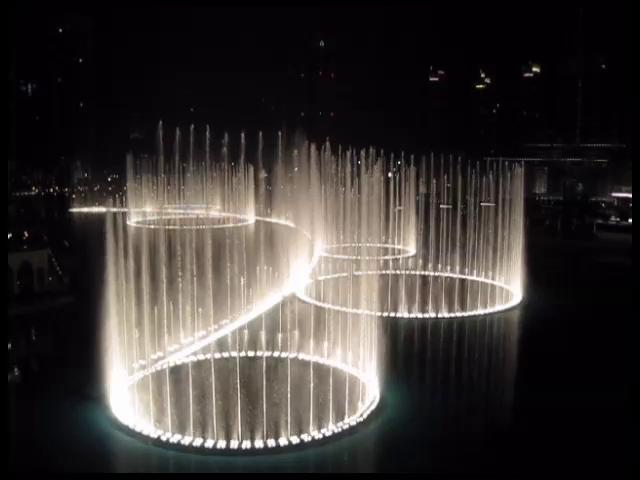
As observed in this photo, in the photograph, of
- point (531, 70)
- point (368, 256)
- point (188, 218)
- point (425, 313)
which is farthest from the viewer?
point (531, 70)

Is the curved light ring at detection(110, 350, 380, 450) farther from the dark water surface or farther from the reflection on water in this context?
the reflection on water

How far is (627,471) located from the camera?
4910 millimetres

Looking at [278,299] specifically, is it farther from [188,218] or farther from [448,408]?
[188,218]

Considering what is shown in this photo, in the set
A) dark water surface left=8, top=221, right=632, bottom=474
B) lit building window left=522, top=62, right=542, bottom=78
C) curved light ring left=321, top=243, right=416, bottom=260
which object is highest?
lit building window left=522, top=62, right=542, bottom=78

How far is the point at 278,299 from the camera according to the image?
407 inches

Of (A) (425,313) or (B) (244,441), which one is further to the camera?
(A) (425,313)

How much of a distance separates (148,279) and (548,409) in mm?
7702

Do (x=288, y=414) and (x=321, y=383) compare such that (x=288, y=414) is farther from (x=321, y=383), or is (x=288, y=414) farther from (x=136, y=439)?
(x=136, y=439)

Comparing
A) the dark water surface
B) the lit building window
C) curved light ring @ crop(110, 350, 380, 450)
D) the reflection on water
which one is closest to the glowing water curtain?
curved light ring @ crop(110, 350, 380, 450)

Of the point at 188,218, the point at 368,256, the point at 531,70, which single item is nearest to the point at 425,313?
the point at 368,256

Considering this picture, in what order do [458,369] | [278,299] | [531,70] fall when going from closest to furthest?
1. [458,369]
2. [278,299]
3. [531,70]

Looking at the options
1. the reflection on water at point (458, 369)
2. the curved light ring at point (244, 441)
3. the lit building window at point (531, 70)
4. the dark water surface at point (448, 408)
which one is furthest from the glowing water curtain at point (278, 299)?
the lit building window at point (531, 70)

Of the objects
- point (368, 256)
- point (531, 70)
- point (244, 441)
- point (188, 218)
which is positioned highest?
point (531, 70)

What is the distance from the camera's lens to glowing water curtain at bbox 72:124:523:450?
5930mm
